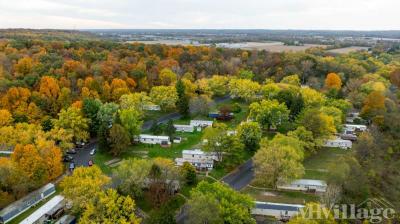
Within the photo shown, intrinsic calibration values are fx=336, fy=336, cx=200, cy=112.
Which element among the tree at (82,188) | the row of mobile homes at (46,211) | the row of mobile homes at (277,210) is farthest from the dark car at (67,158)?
the row of mobile homes at (277,210)

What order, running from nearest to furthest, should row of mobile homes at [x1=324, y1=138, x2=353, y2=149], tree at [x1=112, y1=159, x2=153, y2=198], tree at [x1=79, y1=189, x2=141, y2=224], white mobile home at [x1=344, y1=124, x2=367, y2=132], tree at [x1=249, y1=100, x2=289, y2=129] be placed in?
tree at [x1=79, y1=189, x2=141, y2=224]
tree at [x1=112, y1=159, x2=153, y2=198]
row of mobile homes at [x1=324, y1=138, x2=353, y2=149]
tree at [x1=249, y1=100, x2=289, y2=129]
white mobile home at [x1=344, y1=124, x2=367, y2=132]

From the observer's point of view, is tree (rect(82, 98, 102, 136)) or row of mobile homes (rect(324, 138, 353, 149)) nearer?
row of mobile homes (rect(324, 138, 353, 149))

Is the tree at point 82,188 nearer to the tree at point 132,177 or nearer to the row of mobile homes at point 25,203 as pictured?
the tree at point 132,177

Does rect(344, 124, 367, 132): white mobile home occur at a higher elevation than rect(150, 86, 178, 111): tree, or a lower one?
lower

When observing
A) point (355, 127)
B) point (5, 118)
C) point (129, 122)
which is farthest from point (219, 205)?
point (355, 127)

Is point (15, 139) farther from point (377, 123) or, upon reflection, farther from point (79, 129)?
point (377, 123)

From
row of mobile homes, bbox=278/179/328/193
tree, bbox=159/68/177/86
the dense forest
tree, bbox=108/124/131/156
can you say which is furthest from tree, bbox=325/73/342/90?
tree, bbox=108/124/131/156

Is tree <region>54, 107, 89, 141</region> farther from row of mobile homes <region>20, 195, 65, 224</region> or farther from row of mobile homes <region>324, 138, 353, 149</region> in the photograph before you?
row of mobile homes <region>324, 138, 353, 149</region>
